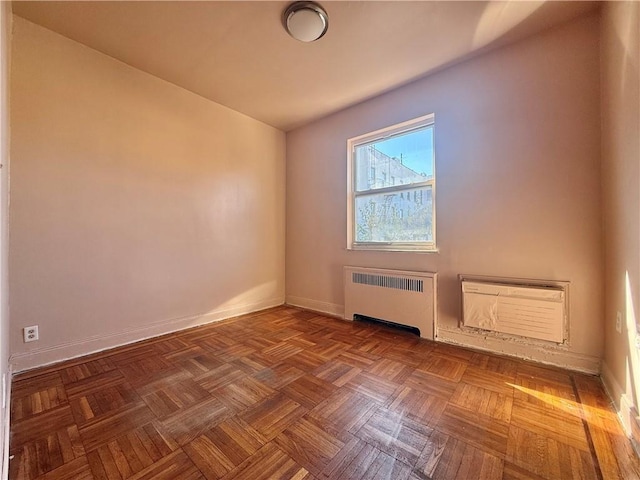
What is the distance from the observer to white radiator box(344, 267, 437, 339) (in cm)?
254

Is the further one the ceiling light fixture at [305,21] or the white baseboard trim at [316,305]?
the white baseboard trim at [316,305]

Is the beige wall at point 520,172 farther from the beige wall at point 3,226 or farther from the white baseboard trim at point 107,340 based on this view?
the beige wall at point 3,226

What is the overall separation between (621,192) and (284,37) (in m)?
2.54

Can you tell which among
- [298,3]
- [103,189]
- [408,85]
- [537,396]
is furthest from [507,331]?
[103,189]

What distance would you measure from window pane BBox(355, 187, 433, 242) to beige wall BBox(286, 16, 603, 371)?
17cm

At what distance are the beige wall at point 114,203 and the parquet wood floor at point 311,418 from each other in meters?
0.43

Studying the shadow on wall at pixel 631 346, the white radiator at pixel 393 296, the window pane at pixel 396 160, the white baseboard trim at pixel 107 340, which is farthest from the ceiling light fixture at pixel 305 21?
the white baseboard trim at pixel 107 340

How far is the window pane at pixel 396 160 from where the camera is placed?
8.96 ft

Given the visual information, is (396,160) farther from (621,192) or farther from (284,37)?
(621,192)

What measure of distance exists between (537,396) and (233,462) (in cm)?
181

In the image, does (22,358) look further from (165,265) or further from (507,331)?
(507,331)

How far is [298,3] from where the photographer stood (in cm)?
181

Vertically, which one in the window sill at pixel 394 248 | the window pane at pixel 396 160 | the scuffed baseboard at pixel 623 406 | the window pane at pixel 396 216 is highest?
the window pane at pixel 396 160

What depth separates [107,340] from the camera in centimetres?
232
